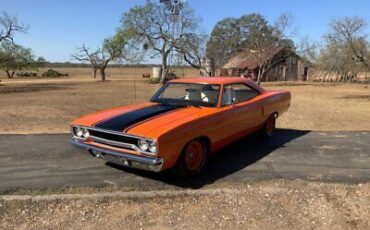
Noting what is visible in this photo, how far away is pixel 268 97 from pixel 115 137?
3.55m

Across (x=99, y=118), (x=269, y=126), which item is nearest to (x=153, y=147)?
(x=99, y=118)

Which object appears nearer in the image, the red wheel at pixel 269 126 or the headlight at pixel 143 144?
the headlight at pixel 143 144

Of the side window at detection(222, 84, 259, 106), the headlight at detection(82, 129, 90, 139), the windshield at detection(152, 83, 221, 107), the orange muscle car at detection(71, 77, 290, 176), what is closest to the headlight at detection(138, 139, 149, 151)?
the orange muscle car at detection(71, 77, 290, 176)

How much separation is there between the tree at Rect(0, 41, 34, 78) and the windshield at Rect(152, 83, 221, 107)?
35.0 metres

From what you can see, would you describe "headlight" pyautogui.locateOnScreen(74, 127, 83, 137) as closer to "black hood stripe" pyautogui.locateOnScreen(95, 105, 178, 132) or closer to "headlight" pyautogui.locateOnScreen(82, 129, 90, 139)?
"headlight" pyautogui.locateOnScreen(82, 129, 90, 139)

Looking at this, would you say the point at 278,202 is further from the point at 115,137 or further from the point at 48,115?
the point at 48,115

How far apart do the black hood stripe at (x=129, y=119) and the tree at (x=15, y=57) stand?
3582cm

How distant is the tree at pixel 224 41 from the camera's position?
59.7 meters

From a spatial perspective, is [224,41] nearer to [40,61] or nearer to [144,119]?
[40,61]

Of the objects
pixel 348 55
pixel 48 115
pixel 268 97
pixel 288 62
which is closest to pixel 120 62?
pixel 288 62

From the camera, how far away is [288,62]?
193 feet

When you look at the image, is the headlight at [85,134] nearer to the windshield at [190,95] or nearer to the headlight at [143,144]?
the headlight at [143,144]

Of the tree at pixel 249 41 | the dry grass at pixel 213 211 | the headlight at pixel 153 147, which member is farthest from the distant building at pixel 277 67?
the headlight at pixel 153 147

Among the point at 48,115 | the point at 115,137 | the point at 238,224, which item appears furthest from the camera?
the point at 48,115
